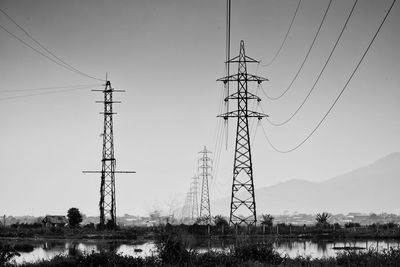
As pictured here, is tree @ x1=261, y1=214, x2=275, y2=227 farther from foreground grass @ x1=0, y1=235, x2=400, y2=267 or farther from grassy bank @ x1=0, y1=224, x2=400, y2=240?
foreground grass @ x1=0, y1=235, x2=400, y2=267

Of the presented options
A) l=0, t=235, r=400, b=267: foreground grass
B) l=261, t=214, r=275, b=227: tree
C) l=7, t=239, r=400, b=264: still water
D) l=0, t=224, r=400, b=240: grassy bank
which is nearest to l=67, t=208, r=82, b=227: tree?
l=0, t=224, r=400, b=240: grassy bank

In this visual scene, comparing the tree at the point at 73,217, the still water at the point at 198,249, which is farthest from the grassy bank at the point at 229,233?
the tree at the point at 73,217

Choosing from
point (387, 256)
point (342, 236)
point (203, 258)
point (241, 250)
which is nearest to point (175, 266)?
point (203, 258)

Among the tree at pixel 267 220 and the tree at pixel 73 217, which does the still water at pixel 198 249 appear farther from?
the tree at pixel 73 217

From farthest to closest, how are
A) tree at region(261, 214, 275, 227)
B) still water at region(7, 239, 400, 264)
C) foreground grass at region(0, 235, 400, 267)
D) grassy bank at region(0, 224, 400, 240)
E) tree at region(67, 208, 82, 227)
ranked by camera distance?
1. tree at region(67, 208, 82, 227)
2. tree at region(261, 214, 275, 227)
3. grassy bank at region(0, 224, 400, 240)
4. still water at region(7, 239, 400, 264)
5. foreground grass at region(0, 235, 400, 267)

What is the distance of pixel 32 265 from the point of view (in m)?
20.6

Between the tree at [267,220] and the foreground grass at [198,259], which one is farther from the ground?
the foreground grass at [198,259]

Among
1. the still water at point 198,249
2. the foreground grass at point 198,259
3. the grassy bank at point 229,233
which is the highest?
the foreground grass at point 198,259

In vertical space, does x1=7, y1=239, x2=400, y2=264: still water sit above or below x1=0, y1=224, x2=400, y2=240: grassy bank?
above

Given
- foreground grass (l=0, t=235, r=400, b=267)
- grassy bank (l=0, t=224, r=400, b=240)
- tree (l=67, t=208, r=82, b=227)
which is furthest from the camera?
tree (l=67, t=208, r=82, b=227)

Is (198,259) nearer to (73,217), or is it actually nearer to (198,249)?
(198,249)

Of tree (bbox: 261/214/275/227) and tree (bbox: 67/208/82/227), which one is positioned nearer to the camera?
tree (bbox: 261/214/275/227)

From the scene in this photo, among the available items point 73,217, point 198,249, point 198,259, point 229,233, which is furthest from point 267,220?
point 198,259

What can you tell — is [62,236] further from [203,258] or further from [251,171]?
[203,258]
